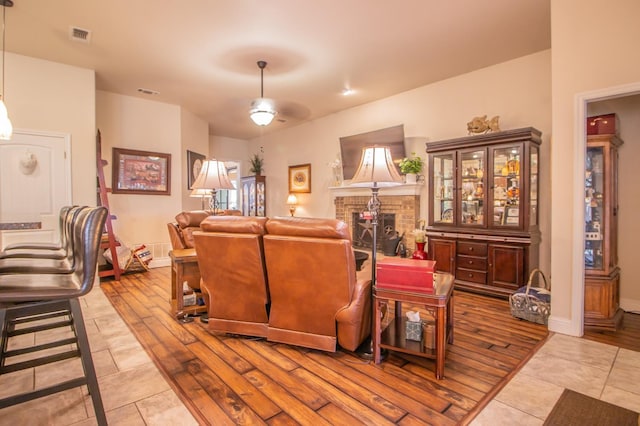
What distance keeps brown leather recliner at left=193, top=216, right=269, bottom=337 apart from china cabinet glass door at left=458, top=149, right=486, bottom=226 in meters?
2.92

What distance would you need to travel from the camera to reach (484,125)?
160 inches

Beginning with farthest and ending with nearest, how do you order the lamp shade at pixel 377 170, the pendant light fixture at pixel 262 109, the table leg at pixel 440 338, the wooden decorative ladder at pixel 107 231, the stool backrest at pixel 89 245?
1. the wooden decorative ladder at pixel 107 231
2. the pendant light fixture at pixel 262 109
3. the lamp shade at pixel 377 170
4. the table leg at pixel 440 338
5. the stool backrest at pixel 89 245

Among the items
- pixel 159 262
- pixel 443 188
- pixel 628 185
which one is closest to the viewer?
pixel 628 185

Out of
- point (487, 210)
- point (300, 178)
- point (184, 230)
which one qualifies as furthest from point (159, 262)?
point (487, 210)

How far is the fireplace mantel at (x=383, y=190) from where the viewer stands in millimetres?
5105

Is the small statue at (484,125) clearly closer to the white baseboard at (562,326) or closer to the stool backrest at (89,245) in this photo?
the white baseboard at (562,326)

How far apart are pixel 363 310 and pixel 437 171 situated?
295 cm

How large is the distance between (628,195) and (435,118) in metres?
2.48

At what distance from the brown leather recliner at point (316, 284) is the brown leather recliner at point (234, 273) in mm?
125

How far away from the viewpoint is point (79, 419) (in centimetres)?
172

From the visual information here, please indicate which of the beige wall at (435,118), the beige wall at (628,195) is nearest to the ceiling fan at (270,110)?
the beige wall at (435,118)

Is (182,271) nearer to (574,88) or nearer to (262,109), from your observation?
(262,109)

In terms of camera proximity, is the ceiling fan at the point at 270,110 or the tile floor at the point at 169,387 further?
the ceiling fan at the point at 270,110

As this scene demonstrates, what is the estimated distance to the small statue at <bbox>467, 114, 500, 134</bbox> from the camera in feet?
13.2
